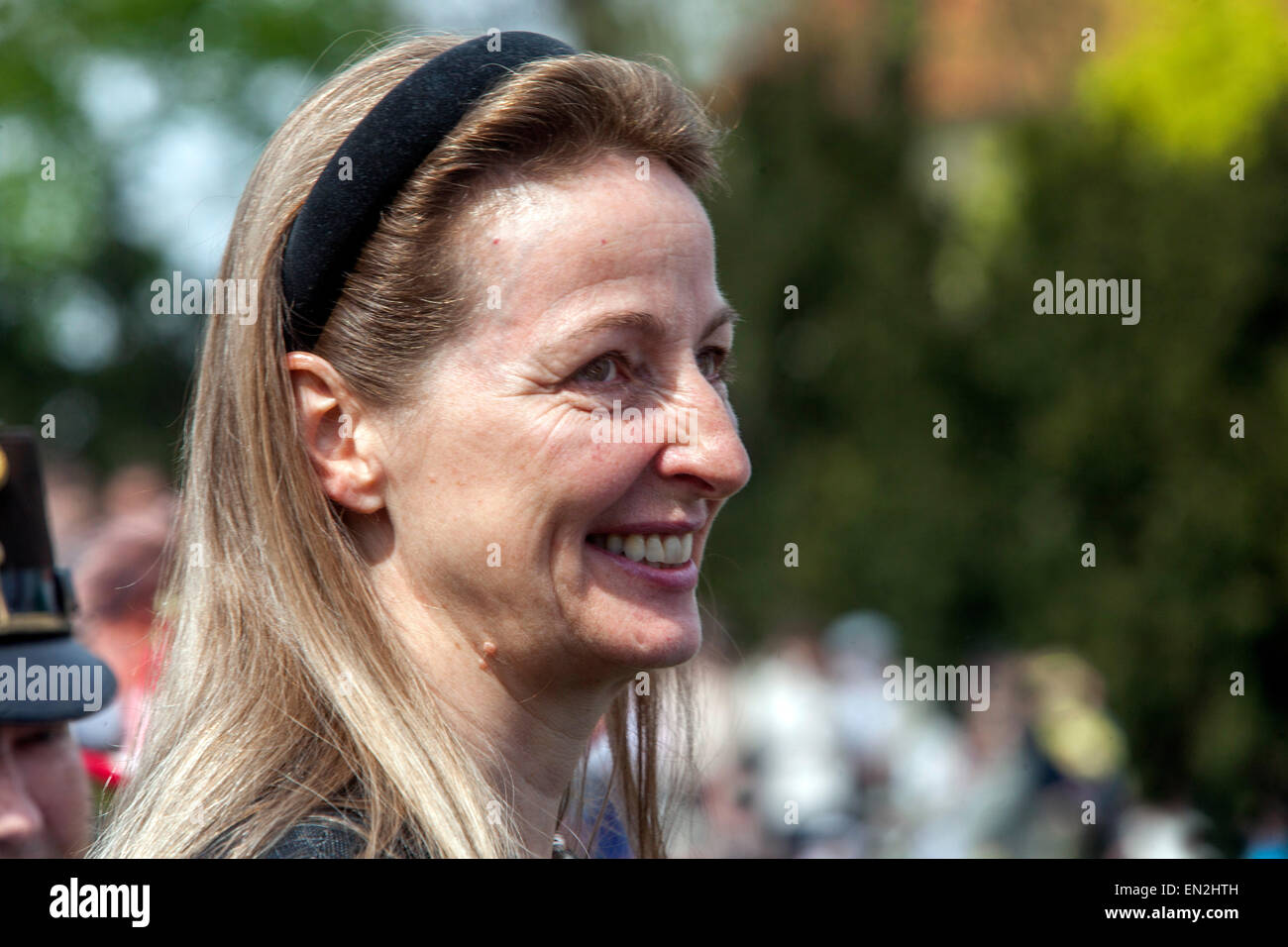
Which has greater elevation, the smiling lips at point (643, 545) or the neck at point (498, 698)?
the smiling lips at point (643, 545)

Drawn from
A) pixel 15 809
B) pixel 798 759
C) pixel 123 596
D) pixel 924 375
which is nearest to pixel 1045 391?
pixel 924 375

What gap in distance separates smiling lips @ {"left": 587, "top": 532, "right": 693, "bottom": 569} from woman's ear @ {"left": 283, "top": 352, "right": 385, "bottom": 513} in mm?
298

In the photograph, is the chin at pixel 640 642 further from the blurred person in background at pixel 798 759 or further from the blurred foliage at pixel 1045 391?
the blurred foliage at pixel 1045 391

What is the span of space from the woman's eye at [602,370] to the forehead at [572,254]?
0.07m

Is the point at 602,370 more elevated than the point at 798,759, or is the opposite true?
the point at 602,370

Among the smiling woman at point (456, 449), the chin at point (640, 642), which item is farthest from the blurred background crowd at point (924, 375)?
the chin at point (640, 642)

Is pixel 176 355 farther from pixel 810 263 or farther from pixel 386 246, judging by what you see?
pixel 386 246

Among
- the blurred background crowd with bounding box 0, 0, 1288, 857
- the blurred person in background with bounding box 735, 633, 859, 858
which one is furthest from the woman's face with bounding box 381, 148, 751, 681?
the blurred person in background with bounding box 735, 633, 859, 858

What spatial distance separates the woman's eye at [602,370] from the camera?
1.86 m

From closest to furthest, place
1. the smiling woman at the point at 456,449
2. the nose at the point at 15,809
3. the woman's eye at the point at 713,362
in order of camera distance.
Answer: the smiling woman at the point at 456,449 < the woman's eye at the point at 713,362 < the nose at the point at 15,809

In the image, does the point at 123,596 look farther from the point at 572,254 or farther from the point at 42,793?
the point at 572,254

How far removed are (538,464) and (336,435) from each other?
0.95 ft

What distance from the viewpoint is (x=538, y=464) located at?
1.80m

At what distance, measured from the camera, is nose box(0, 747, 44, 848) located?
8.69ft
